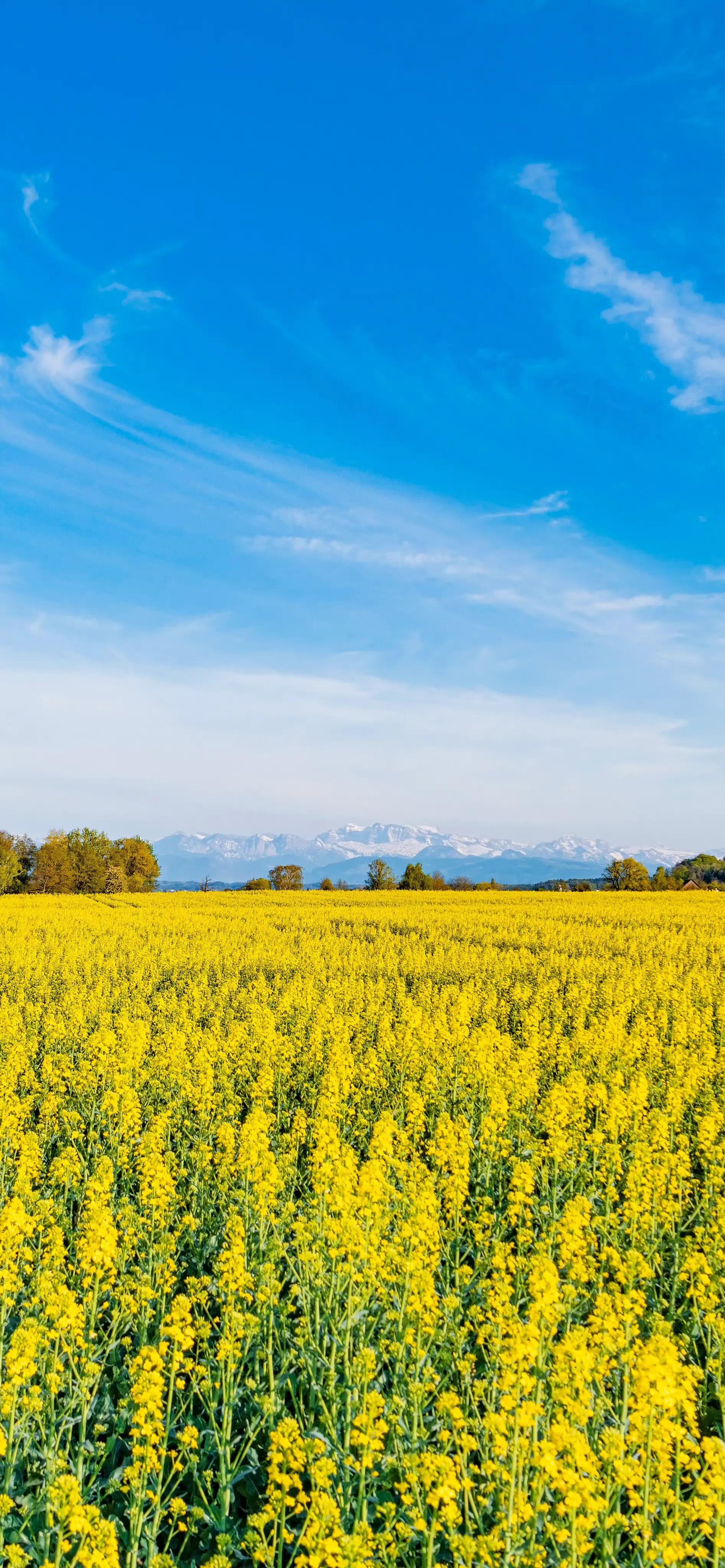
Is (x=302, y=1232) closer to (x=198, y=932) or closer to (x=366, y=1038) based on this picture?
(x=366, y=1038)

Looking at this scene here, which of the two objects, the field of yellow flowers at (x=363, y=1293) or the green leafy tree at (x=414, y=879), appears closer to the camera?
the field of yellow flowers at (x=363, y=1293)

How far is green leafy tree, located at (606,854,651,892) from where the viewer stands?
79.8 metres

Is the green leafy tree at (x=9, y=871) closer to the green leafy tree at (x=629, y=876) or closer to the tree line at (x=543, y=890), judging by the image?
the tree line at (x=543, y=890)

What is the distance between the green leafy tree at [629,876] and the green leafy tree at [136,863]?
53666 mm

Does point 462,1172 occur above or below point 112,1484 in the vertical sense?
above

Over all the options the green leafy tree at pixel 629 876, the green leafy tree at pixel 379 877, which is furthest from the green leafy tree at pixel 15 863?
the green leafy tree at pixel 629 876

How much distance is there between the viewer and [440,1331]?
213 inches

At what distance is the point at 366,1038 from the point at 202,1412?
9040mm

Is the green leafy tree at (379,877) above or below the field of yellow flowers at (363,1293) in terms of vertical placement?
above

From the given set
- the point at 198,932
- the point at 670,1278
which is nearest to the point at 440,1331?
the point at 670,1278

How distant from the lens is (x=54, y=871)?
8438 centimetres

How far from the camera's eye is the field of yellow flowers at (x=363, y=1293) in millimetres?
3682

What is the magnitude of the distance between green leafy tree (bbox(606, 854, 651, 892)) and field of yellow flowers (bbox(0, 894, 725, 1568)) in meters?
67.5

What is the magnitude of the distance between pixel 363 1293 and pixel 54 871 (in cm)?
8613
